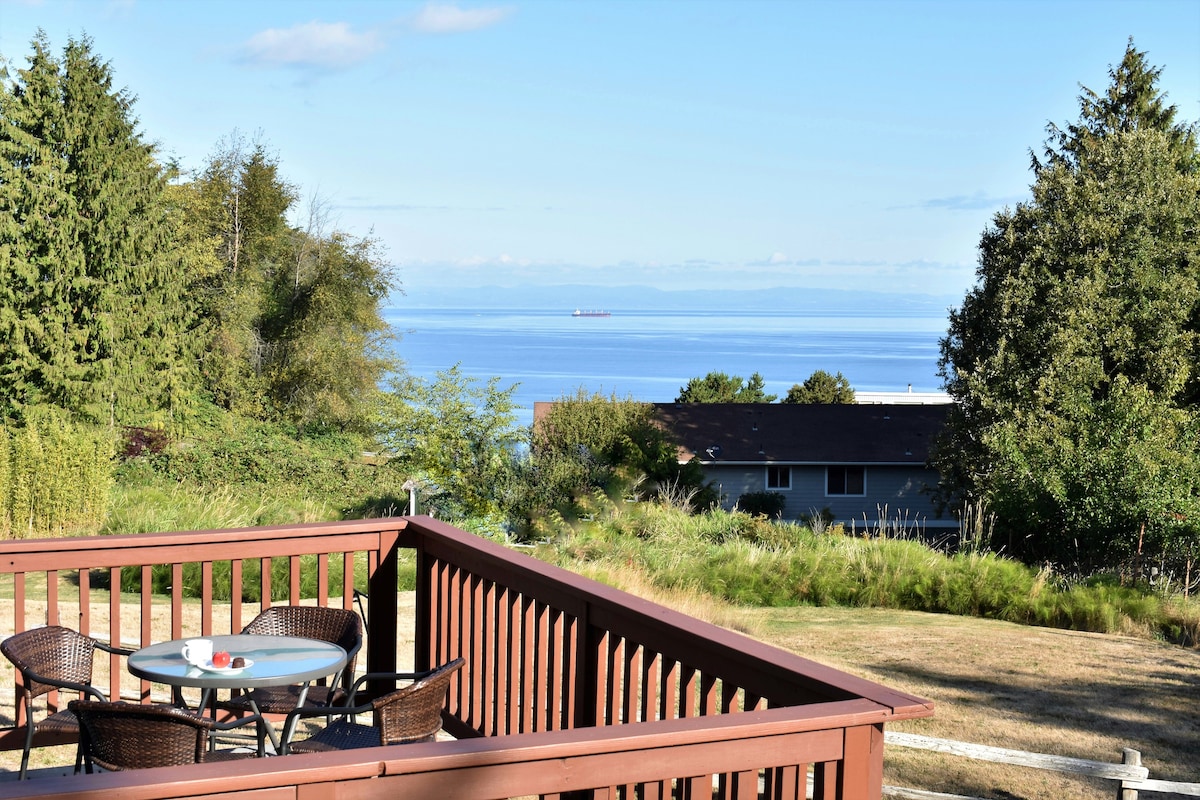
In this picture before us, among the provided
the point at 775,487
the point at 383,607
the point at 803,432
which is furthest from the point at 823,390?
the point at 383,607

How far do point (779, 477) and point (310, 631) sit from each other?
3486 centimetres

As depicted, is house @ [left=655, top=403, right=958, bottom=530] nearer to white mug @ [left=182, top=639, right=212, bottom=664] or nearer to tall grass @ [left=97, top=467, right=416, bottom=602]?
tall grass @ [left=97, top=467, right=416, bottom=602]

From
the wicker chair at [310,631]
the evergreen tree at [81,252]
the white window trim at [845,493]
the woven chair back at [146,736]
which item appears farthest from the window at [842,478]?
the woven chair back at [146,736]

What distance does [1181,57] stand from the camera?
3155 centimetres

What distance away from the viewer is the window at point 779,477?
3869 centimetres

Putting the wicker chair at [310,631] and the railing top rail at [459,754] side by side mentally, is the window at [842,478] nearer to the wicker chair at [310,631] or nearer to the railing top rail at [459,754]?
the wicker chair at [310,631]

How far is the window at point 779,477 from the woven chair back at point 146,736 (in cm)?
3633

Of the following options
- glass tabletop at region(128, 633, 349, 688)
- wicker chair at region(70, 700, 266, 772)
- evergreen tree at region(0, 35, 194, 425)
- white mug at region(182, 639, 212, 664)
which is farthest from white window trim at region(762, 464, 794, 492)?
wicker chair at region(70, 700, 266, 772)

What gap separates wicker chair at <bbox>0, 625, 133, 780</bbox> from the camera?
12.6 ft

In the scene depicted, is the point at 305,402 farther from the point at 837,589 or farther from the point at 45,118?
the point at 837,589

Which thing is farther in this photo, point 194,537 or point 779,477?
point 779,477

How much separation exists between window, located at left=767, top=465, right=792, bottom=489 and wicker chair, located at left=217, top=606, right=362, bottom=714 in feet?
114

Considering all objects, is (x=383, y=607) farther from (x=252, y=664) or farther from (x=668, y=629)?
(x=668, y=629)

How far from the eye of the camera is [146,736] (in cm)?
300
